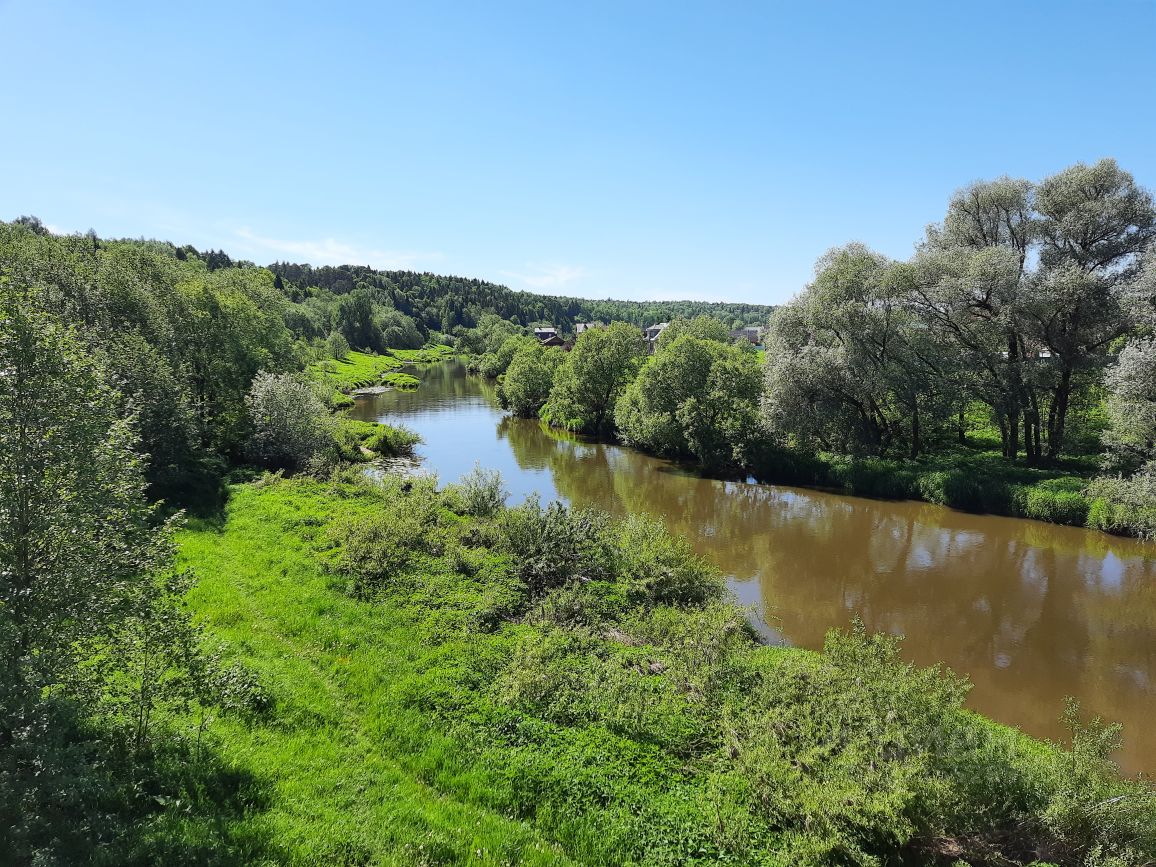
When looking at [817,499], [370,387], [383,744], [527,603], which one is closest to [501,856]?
[383,744]

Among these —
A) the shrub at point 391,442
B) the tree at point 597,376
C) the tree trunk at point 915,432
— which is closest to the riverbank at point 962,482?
the tree trunk at point 915,432

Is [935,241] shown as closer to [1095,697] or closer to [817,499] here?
[817,499]

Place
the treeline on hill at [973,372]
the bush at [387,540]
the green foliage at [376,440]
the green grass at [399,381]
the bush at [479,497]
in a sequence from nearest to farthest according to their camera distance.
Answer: the bush at [387,540], the bush at [479,497], the treeline on hill at [973,372], the green foliage at [376,440], the green grass at [399,381]

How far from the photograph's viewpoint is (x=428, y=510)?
833 inches

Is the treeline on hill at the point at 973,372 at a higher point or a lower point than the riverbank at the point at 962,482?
higher

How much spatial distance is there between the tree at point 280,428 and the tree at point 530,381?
1201 inches

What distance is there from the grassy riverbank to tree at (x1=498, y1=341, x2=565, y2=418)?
145ft

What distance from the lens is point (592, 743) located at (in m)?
9.86

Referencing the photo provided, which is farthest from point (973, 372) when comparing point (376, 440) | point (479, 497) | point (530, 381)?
point (530, 381)

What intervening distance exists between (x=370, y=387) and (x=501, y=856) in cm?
7567

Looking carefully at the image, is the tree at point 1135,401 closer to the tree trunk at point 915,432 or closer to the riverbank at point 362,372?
the tree trunk at point 915,432

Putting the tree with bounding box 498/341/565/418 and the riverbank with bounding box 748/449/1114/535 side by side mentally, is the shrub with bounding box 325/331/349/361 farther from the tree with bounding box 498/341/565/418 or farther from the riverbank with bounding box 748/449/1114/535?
the riverbank with bounding box 748/449/1114/535

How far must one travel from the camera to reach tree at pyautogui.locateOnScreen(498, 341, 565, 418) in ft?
196

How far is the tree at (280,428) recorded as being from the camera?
30.1 meters
